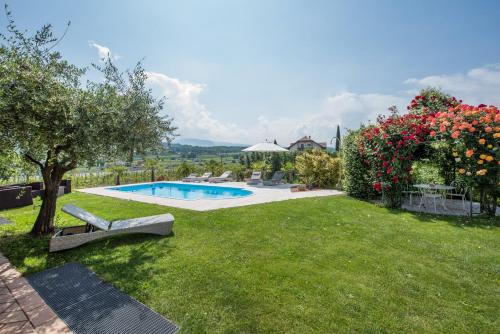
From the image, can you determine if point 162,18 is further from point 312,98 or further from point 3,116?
point 312,98

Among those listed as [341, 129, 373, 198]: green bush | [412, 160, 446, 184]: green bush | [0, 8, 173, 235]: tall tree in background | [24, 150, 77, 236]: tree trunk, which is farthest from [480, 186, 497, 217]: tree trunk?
[24, 150, 77, 236]: tree trunk

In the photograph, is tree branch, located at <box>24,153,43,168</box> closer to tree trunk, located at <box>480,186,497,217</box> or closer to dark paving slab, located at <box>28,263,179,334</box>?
dark paving slab, located at <box>28,263,179,334</box>

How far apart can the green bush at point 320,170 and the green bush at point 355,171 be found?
10.0 feet

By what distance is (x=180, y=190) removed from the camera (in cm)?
1919

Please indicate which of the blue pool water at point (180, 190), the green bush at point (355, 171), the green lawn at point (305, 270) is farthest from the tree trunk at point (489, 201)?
the blue pool water at point (180, 190)

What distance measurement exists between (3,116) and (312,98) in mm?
19864

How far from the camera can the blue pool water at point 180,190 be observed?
55.2ft

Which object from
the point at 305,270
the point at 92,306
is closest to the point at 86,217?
the point at 92,306

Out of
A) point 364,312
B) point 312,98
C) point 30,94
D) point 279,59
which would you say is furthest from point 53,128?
point 312,98

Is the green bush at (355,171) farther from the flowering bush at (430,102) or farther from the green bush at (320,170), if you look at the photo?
the flowering bush at (430,102)

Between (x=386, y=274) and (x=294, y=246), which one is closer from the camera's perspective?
(x=386, y=274)

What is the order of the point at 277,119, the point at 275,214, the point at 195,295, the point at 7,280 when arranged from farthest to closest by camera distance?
the point at 277,119, the point at 275,214, the point at 7,280, the point at 195,295

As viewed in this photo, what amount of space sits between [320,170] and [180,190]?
1022 centimetres

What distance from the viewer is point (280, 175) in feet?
62.8
